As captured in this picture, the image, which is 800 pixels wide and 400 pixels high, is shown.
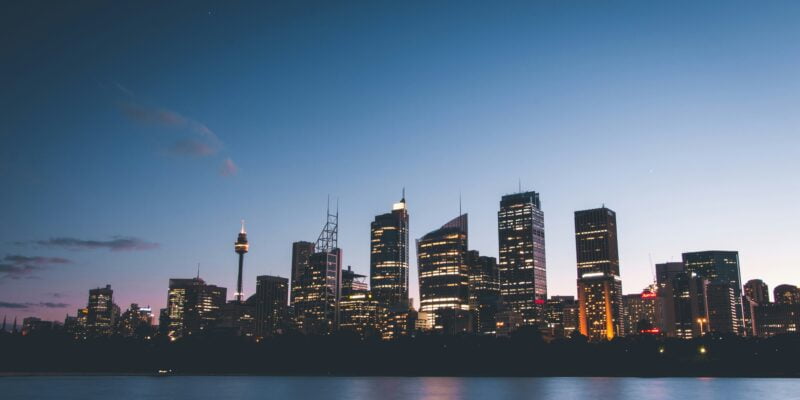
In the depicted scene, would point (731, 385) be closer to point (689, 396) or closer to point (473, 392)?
point (689, 396)

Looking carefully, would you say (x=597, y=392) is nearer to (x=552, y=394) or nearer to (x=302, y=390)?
(x=552, y=394)

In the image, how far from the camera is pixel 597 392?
130000 millimetres

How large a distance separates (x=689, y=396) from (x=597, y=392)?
16.0 meters

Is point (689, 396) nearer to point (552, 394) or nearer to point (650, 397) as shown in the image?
point (650, 397)

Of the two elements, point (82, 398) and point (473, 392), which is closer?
point (82, 398)

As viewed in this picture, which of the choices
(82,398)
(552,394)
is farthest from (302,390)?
(552,394)

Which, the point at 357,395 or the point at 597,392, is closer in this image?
the point at 357,395

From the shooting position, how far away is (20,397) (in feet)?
388

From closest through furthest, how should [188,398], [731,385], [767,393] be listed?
[188,398]
[767,393]
[731,385]

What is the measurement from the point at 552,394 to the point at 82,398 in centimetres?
8049

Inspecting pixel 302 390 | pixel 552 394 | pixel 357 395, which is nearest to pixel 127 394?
pixel 302 390

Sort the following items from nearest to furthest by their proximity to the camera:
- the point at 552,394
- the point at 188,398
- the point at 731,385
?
the point at 188,398, the point at 552,394, the point at 731,385

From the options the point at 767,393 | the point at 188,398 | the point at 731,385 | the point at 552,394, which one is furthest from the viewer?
the point at 731,385

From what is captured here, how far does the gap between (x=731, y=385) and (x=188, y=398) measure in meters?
117
